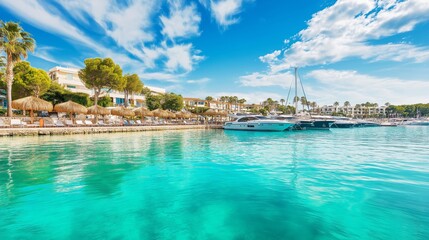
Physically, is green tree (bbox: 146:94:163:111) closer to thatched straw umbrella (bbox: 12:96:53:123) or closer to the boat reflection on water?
the boat reflection on water

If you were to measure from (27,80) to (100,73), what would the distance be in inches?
401

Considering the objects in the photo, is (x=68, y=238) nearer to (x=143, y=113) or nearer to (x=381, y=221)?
(x=381, y=221)

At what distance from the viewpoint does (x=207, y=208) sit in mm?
5559

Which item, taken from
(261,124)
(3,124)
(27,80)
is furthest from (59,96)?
(261,124)

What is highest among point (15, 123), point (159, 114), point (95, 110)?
point (95, 110)

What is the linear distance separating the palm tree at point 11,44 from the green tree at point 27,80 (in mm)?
8654

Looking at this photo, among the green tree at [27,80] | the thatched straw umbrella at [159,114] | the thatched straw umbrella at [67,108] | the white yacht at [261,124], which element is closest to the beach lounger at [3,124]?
the thatched straw umbrella at [67,108]

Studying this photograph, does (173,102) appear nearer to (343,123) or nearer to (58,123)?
(58,123)

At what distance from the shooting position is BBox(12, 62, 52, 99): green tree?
107 ft

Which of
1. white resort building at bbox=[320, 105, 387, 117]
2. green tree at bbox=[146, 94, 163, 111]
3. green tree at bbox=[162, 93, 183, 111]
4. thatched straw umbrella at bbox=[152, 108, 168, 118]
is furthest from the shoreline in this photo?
white resort building at bbox=[320, 105, 387, 117]

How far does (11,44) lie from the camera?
938 inches

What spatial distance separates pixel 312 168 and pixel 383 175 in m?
2.63

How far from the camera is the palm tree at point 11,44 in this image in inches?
923

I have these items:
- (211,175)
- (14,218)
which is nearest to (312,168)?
(211,175)
